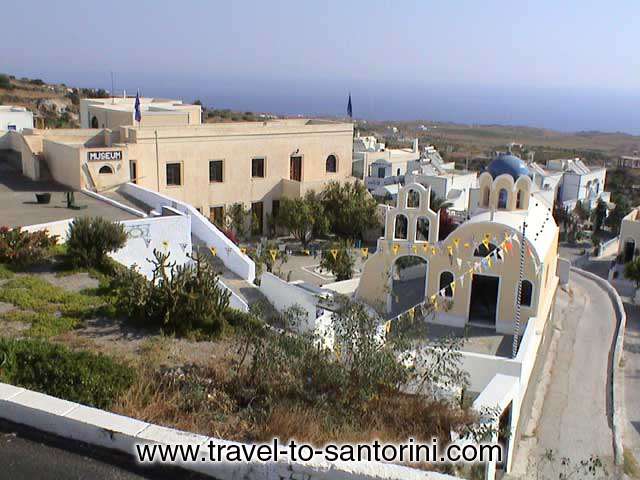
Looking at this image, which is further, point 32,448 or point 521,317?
point 521,317

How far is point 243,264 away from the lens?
21.3m

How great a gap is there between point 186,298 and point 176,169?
20794mm

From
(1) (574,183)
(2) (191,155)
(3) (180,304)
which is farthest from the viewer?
(1) (574,183)

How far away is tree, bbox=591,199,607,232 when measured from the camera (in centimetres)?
4944

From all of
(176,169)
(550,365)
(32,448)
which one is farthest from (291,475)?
(176,169)

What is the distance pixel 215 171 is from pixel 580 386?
20582 mm

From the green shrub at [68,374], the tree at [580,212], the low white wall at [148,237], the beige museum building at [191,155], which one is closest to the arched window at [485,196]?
the low white wall at [148,237]

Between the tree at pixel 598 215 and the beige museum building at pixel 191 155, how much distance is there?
72.3 ft

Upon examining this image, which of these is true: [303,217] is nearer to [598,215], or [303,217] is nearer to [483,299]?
[483,299]

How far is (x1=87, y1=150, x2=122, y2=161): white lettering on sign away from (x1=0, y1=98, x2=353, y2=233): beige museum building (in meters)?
0.04

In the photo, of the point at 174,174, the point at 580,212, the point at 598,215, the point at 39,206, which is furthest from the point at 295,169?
the point at 598,215

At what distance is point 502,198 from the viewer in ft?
79.5

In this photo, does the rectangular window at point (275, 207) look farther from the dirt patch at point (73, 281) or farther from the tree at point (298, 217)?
the dirt patch at point (73, 281)

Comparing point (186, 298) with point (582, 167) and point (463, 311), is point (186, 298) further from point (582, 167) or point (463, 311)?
point (582, 167)
